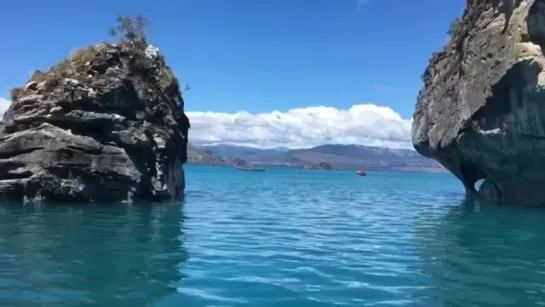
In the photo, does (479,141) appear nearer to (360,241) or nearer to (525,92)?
(525,92)

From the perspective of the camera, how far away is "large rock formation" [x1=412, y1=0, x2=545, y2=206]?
33.9m

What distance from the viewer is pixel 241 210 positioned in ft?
Answer: 113

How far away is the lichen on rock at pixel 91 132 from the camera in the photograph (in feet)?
112

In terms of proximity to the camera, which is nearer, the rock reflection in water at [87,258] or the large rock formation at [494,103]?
the rock reflection in water at [87,258]

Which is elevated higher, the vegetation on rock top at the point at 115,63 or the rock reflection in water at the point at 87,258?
the vegetation on rock top at the point at 115,63

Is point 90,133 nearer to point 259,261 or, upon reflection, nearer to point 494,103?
point 259,261

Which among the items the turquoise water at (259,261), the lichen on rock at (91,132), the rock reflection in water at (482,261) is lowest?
the rock reflection in water at (482,261)

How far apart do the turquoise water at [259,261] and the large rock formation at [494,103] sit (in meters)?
9.82

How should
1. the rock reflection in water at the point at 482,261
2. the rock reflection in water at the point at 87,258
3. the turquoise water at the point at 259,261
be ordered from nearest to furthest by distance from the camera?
the rock reflection in water at the point at 87,258
the turquoise water at the point at 259,261
the rock reflection in water at the point at 482,261

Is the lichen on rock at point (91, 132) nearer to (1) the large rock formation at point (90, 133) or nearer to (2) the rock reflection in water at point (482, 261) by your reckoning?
(1) the large rock formation at point (90, 133)

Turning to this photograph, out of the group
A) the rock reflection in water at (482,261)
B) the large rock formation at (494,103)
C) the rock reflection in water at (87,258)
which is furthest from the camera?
the large rock formation at (494,103)

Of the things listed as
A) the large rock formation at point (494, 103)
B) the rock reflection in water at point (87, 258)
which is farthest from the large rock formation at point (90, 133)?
the large rock formation at point (494, 103)

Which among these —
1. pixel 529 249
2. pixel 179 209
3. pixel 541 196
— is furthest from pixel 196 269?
pixel 541 196

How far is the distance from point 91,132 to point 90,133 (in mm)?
121
